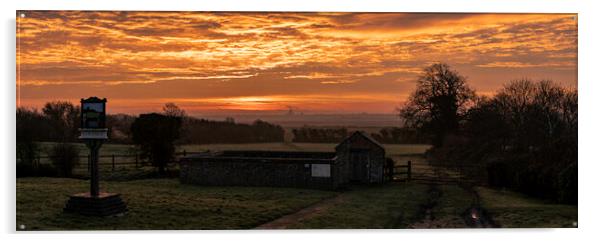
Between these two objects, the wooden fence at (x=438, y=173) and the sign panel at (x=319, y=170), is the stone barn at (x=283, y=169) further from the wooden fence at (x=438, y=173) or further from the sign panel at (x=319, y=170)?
the wooden fence at (x=438, y=173)

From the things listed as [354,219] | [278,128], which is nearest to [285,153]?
[278,128]

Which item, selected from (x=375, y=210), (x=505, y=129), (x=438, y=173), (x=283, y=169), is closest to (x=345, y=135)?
(x=375, y=210)

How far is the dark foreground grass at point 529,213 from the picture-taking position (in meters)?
12.1

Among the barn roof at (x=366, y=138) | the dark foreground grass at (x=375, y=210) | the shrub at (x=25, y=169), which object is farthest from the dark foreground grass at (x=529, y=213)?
the shrub at (x=25, y=169)

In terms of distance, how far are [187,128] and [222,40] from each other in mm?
2852

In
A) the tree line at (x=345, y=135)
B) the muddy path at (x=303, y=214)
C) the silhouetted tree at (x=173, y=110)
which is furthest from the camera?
the tree line at (x=345, y=135)

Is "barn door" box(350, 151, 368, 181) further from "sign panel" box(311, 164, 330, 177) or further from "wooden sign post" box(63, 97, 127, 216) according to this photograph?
"wooden sign post" box(63, 97, 127, 216)

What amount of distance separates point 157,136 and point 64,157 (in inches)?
95.2

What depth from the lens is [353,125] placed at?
1334cm

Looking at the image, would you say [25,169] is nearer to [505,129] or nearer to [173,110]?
[173,110]

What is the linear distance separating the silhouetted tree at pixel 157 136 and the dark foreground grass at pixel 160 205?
0.91 m

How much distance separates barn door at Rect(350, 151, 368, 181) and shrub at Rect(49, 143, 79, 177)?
7945 mm

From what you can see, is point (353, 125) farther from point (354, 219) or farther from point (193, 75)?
point (193, 75)
